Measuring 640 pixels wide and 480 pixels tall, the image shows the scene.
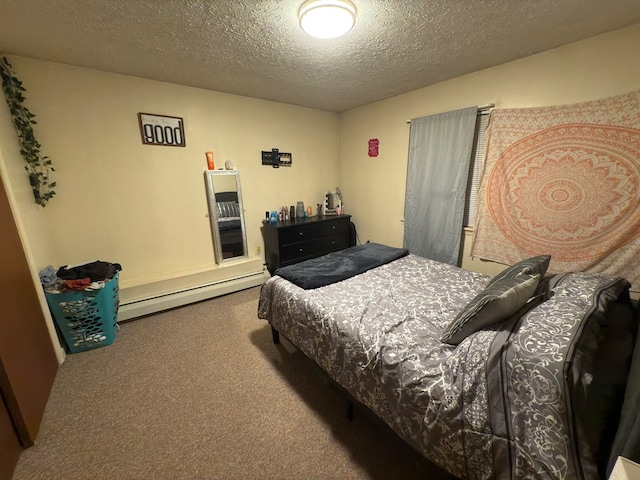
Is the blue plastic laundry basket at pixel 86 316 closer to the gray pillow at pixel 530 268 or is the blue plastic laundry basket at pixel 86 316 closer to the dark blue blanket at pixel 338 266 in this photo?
the dark blue blanket at pixel 338 266

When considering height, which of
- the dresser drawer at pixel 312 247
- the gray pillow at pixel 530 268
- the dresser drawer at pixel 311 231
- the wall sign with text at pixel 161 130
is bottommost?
the dresser drawer at pixel 312 247

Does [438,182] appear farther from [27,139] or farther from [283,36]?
[27,139]

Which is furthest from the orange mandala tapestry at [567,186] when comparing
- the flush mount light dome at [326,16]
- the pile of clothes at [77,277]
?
the pile of clothes at [77,277]

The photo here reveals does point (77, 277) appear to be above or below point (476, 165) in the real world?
below

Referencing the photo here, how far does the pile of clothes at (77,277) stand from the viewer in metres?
1.98

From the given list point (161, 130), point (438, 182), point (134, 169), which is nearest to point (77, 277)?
point (134, 169)

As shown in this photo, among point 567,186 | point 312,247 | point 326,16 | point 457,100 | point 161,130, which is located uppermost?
point 326,16

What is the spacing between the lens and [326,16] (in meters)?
1.44

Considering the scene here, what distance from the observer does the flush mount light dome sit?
1388 millimetres

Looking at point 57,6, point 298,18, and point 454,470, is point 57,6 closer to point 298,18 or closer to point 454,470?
point 298,18

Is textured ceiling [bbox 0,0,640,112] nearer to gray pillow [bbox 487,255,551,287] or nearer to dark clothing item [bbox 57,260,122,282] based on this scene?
gray pillow [bbox 487,255,551,287]

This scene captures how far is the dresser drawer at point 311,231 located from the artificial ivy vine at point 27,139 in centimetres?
217

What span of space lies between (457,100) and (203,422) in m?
3.42

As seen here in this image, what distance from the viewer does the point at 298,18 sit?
1548 millimetres
